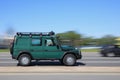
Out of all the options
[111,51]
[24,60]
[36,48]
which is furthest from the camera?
→ [111,51]

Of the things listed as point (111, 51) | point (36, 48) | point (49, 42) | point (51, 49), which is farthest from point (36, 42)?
point (111, 51)

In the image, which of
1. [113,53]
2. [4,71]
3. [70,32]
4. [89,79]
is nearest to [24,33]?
[4,71]

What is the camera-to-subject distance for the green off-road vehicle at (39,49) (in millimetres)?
19141

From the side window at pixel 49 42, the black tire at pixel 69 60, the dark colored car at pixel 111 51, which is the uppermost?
the side window at pixel 49 42

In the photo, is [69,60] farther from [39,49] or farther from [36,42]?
[36,42]

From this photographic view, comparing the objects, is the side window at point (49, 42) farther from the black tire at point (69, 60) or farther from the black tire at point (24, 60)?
the black tire at point (24, 60)

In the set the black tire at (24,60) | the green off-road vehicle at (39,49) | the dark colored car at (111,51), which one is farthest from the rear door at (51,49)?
the dark colored car at (111,51)

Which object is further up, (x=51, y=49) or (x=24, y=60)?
(x=51, y=49)

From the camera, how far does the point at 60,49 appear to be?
19.4 meters

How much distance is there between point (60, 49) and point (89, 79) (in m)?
7.31

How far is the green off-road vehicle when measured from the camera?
19.1m

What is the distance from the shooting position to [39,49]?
1934cm

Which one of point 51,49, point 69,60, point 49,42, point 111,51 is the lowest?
point 69,60

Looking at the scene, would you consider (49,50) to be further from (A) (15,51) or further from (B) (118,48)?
(B) (118,48)
